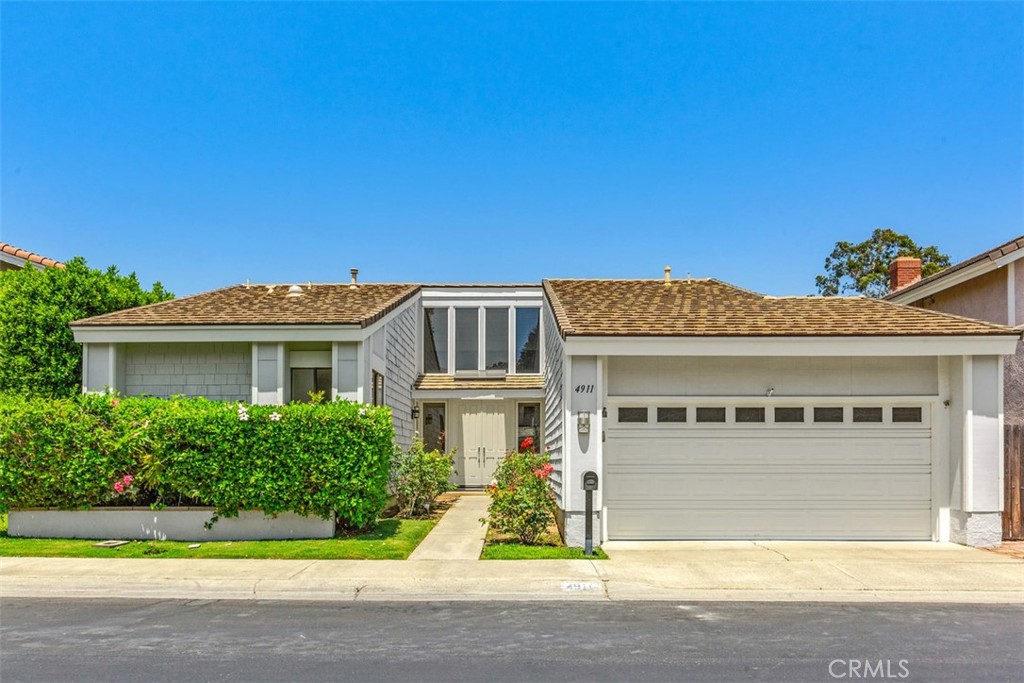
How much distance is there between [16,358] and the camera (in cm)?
1461

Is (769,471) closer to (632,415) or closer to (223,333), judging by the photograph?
(632,415)

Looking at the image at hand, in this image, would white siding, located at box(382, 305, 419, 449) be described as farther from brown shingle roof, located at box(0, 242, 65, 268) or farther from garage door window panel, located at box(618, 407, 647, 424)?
brown shingle roof, located at box(0, 242, 65, 268)

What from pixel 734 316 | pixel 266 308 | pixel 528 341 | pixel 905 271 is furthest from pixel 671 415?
pixel 905 271

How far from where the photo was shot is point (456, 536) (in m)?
12.5

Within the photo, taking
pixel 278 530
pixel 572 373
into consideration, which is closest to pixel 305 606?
pixel 278 530

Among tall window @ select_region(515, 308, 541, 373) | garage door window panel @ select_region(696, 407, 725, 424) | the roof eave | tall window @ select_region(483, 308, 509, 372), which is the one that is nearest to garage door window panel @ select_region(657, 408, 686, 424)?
garage door window panel @ select_region(696, 407, 725, 424)

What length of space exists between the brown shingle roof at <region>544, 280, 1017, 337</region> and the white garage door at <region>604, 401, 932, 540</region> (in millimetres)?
1260

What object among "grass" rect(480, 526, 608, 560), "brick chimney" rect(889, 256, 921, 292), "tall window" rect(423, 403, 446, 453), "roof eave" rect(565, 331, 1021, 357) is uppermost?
"brick chimney" rect(889, 256, 921, 292)

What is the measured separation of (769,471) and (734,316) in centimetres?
253

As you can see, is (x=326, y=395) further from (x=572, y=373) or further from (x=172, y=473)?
(x=572, y=373)

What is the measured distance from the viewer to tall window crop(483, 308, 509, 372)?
20359mm

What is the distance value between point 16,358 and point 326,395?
5950mm

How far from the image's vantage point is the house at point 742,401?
11.7 meters

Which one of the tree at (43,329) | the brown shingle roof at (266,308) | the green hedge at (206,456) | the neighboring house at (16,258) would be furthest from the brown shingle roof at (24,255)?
the green hedge at (206,456)
